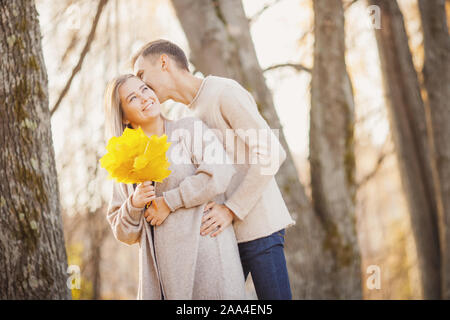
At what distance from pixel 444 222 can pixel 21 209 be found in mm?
4230

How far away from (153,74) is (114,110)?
321 millimetres

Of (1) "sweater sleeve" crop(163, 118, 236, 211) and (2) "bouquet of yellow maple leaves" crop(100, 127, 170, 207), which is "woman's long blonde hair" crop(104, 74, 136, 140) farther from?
(1) "sweater sleeve" crop(163, 118, 236, 211)

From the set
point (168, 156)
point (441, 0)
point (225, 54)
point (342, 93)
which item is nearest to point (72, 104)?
point (225, 54)

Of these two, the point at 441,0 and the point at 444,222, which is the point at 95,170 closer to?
the point at 444,222

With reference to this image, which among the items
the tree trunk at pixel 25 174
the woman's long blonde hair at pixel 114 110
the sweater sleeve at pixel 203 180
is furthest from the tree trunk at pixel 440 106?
the tree trunk at pixel 25 174

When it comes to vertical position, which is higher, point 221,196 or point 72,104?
point 72,104

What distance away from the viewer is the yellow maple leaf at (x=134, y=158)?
177 cm

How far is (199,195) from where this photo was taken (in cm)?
188

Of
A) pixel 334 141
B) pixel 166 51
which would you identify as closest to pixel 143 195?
pixel 166 51

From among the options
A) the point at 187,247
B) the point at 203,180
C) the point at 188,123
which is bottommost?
the point at 187,247

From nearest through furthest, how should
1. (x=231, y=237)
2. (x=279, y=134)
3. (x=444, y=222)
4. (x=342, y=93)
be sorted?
(x=231, y=237) < (x=279, y=134) < (x=342, y=93) < (x=444, y=222)

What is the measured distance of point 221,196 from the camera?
212 cm

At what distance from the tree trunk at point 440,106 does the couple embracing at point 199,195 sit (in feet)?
10.5

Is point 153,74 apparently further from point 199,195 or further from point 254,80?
point 254,80
